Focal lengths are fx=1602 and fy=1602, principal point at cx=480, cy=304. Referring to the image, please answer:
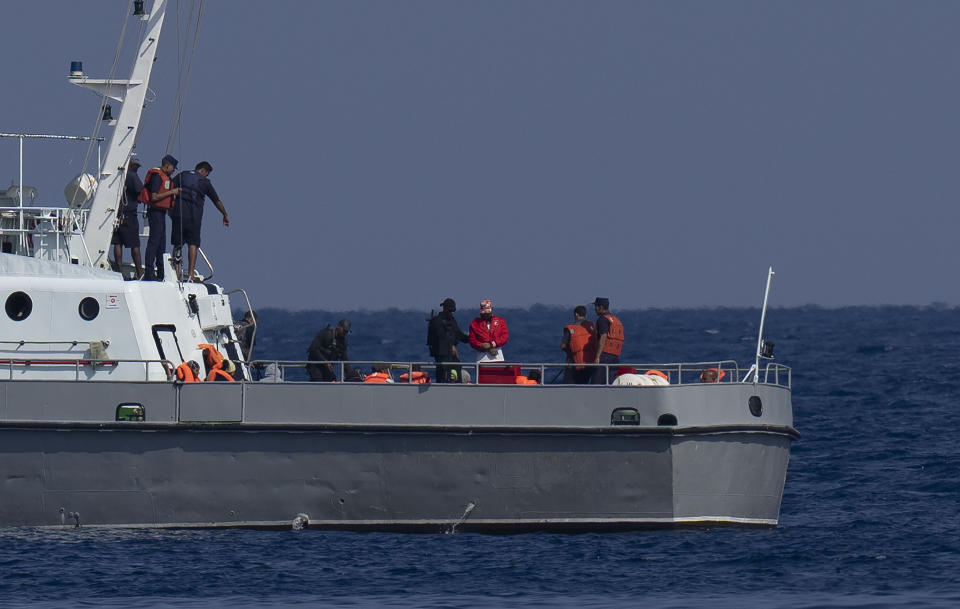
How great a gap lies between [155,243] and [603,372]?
217 inches

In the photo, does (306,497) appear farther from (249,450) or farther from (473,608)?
(473,608)

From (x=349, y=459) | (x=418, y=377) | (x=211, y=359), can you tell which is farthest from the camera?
(x=418, y=377)

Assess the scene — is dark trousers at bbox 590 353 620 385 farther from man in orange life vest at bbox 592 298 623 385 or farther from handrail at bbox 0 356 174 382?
handrail at bbox 0 356 174 382

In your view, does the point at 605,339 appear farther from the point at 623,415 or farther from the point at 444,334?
the point at 444,334

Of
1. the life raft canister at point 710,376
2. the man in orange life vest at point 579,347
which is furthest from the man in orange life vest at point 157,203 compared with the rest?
the life raft canister at point 710,376

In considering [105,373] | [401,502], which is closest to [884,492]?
[401,502]

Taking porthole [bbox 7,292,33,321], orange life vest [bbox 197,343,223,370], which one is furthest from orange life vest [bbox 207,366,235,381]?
porthole [bbox 7,292,33,321]

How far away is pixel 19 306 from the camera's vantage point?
58.7 feet

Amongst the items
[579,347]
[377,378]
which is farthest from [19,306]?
[579,347]

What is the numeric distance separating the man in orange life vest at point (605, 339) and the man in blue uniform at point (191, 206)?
471 cm

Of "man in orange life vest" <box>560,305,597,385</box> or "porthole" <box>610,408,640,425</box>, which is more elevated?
"man in orange life vest" <box>560,305,597,385</box>

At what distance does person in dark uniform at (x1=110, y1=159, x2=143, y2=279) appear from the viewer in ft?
62.7

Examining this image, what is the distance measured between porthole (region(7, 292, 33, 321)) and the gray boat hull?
1.20 meters

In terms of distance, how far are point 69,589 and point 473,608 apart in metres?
3.74
